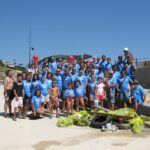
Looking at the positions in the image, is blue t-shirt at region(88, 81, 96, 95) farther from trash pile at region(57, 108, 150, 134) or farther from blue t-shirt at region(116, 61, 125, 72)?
trash pile at region(57, 108, 150, 134)

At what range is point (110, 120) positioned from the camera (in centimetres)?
1284

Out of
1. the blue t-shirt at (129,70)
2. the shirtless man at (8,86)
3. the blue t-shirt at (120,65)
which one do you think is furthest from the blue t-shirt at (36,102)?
the blue t-shirt at (129,70)

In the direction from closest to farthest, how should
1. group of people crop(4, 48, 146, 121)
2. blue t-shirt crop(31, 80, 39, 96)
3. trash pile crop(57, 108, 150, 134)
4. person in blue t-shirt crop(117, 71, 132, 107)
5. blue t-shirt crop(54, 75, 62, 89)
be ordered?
trash pile crop(57, 108, 150, 134), person in blue t-shirt crop(117, 71, 132, 107), group of people crop(4, 48, 146, 121), blue t-shirt crop(31, 80, 39, 96), blue t-shirt crop(54, 75, 62, 89)

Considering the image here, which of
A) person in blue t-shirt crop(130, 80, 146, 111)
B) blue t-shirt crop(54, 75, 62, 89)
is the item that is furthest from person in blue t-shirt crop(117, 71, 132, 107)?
blue t-shirt crop(54, 75, 62, 89)

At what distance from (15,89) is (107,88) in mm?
3585

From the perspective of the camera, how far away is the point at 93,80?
50.8 feet

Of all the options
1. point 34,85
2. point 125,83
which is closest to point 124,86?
point 125,83

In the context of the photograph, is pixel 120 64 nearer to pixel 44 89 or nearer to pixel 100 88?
pixel 100 88

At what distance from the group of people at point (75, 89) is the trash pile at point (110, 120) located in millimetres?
1243

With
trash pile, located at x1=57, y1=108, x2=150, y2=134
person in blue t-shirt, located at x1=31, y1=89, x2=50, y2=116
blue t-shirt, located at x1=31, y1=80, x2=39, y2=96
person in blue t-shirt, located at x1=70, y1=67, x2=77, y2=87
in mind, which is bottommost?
trash pile, located at x1=57, y1=108, x2=150, y2=134

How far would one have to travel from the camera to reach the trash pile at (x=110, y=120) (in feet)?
40.2

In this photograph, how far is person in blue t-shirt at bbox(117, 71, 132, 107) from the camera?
14.4 metres

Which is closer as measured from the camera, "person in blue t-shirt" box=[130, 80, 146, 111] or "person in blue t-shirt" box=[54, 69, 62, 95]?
"person in blue t-shirt" box=[130, 80, 146, 111]

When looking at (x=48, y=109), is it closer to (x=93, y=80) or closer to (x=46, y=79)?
(x=46, y=79)
